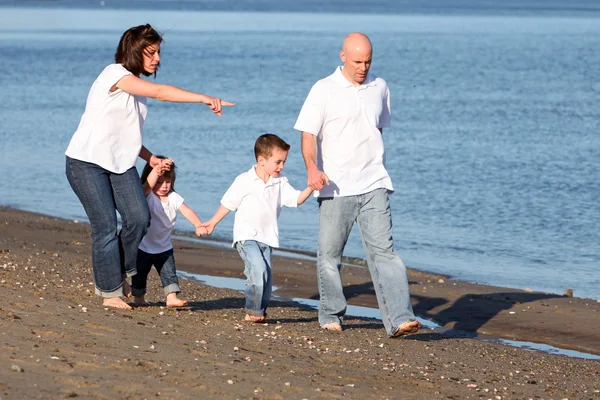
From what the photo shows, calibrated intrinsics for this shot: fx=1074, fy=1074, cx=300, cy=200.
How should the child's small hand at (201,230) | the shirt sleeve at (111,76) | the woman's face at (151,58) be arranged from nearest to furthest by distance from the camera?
the shirt sleeve at (111,76), the woman's face at (151,58), the child's small hand at (201,230)

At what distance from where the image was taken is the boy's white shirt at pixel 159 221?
7184mm

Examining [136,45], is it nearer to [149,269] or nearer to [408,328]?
[149,269]

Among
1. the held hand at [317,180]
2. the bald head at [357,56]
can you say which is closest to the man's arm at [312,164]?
the held hand at [317,180]

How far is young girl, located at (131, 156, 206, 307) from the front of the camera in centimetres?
717

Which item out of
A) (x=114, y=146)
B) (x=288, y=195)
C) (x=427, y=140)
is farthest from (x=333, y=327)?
(x=427, y=140)

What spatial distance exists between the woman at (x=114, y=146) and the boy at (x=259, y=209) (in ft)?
2.17

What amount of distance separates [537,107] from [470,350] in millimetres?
23774

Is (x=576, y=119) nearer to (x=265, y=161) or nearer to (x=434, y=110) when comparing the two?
(x=434, y=110)

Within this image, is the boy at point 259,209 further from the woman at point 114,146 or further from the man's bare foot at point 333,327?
the woman at point 114,146

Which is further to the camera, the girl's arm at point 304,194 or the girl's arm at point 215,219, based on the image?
the girl's arm at point 215,219

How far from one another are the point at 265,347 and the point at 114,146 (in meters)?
1.52

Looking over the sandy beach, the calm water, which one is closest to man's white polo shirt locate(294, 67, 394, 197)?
the sandy beach

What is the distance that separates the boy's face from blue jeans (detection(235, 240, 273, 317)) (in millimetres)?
486

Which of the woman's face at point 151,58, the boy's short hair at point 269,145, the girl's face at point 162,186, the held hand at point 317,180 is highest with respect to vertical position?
the woman's face at point 151,58
